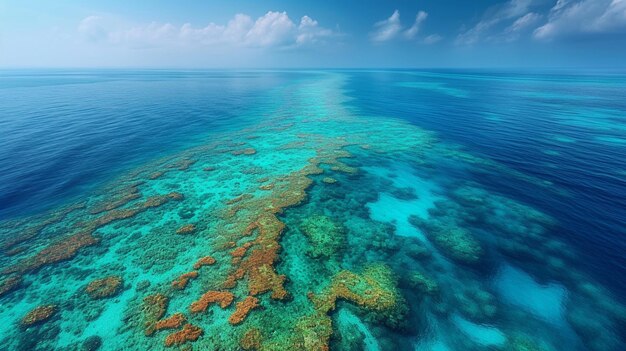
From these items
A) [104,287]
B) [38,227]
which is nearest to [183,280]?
[104,287]

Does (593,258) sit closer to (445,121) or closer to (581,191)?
(581,191)

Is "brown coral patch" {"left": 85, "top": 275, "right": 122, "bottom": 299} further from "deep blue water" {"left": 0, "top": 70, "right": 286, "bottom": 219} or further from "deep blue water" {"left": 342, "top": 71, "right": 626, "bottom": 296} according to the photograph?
"deep blue water" {"left": 342, "top": 71, "right": 626, "bottom": 296}

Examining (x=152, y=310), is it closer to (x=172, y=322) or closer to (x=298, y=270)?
(x=172, y=322)

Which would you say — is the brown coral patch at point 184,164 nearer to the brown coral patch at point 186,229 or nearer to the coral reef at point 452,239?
the brown coral patch at point 186,229

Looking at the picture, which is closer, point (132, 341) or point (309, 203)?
point (132, 341)

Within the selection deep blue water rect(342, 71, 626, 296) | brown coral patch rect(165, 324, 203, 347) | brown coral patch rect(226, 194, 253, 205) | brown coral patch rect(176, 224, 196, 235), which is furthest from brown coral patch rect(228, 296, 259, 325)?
deep blue water rect(342, 71, 626, 296)

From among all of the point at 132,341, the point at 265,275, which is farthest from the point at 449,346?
the point at 132,341
